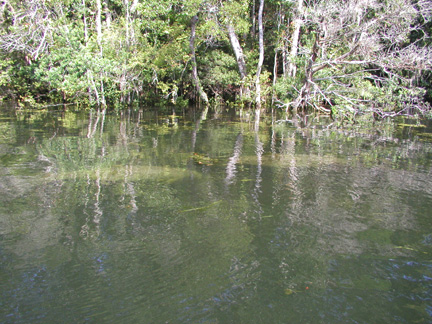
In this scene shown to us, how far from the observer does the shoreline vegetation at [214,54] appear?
49.4 ft

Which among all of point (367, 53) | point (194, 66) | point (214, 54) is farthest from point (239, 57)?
point (367, 53)

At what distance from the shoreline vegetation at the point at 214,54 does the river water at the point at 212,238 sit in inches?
335

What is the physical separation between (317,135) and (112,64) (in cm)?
1031

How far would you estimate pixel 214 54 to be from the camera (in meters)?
22.0

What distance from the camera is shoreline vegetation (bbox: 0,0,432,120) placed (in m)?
15.0

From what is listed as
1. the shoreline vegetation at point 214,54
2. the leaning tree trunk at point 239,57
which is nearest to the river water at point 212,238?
the shoreline vegetation at point 214,54

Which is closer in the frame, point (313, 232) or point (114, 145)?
point (313, 232)

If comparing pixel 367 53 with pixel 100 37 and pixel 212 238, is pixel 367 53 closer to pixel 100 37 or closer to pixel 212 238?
pixel 100 37

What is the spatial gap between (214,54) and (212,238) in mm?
19476

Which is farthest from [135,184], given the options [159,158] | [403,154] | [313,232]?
[403,154]

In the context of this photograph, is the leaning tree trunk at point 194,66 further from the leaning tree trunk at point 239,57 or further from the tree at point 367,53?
the tree at point 367,53

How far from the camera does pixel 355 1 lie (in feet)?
50.3

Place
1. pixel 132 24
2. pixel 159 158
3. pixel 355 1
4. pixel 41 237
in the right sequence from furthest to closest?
pixel 132 24, pixel 355 1, pixel 159 158, pixel 41 237

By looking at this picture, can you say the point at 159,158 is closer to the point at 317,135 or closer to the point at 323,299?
the point at 323,299
